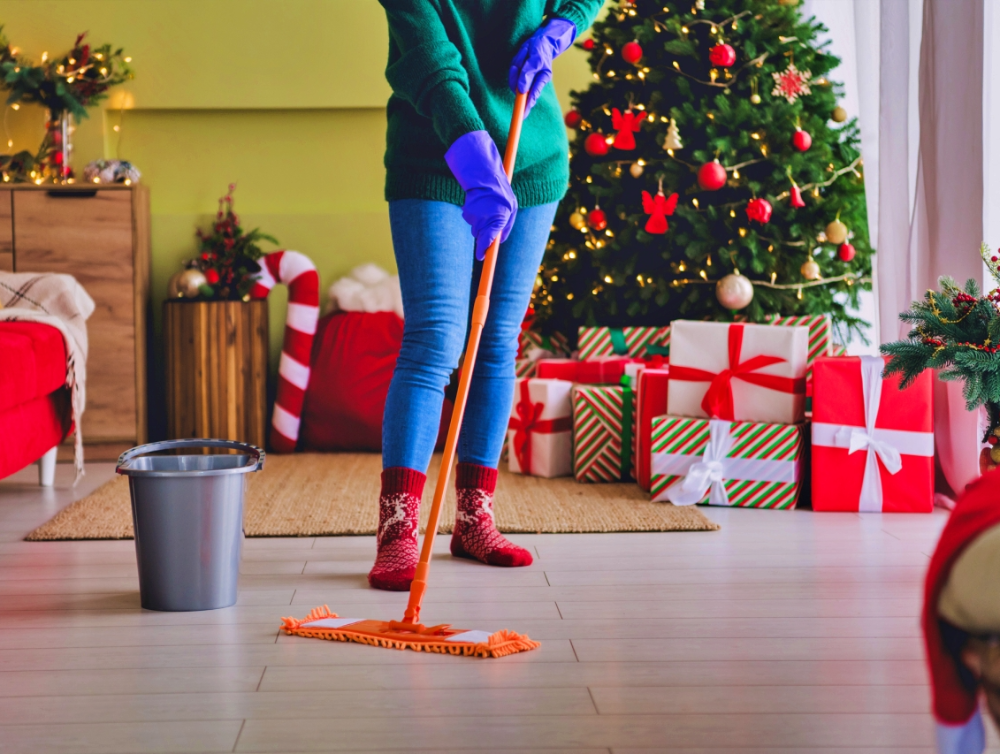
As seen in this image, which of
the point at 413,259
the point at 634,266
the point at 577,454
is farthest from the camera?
the point at 634,266

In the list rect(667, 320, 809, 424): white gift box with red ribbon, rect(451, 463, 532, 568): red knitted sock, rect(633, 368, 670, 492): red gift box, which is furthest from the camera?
rect(633, 368, 670, 492): red gift box

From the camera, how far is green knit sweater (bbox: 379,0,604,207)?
5.16ft

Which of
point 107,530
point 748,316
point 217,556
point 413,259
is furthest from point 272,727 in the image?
point 748,316

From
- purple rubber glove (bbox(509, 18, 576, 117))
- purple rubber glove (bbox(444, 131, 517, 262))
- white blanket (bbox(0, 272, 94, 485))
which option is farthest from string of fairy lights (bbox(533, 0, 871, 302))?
white blanket (bbox(0, 272, 94, 485))

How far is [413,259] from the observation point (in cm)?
169

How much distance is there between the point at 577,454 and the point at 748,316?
0.66 metres

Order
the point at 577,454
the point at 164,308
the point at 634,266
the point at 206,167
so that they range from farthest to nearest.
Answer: the point at 206,167 → the point at 164,308 → the point at 634,266 → the point at 577,454

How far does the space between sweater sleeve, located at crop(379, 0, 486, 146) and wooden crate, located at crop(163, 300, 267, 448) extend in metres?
1.97

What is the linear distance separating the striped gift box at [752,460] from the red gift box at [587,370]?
53 centimetres

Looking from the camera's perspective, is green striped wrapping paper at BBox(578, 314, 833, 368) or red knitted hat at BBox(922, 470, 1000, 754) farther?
green striped wrapping paper at BBox(578, 314, 833, 368)

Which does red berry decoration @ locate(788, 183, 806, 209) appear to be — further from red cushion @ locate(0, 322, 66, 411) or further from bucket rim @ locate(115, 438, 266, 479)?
red cushion @ locate(0, 322, 66, 411)

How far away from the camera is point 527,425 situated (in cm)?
287

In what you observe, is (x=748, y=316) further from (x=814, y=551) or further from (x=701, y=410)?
(x=814, y=551)

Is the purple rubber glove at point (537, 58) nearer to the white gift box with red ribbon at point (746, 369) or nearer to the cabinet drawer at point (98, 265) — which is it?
the white gift box with red ribbon at point (746, 369)
